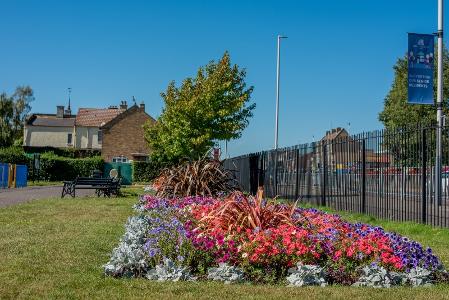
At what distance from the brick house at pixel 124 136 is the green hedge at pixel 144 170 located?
12798mm

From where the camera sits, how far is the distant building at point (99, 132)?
69.9 metres

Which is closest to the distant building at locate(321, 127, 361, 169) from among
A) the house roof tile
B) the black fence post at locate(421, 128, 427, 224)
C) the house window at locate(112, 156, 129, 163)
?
the black fence post at locate(421, 128, 427, 224)

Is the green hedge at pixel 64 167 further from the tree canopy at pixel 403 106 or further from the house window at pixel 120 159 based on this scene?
the tree canopy at pixel 403 106

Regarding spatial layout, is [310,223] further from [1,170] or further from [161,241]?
[1,170]

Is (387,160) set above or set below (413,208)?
above

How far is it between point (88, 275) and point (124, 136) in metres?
64.1

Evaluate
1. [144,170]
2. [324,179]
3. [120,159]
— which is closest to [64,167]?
[144,170]

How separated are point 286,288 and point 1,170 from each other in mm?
31227

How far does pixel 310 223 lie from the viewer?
8.48 m

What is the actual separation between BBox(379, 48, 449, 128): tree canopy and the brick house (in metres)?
31.6

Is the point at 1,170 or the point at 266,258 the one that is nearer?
the point at 266,258

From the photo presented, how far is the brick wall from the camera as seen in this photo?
69.7m

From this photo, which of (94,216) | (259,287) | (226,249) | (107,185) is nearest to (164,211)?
(94,216)

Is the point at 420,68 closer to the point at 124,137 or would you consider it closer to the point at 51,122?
the point at 124,137
